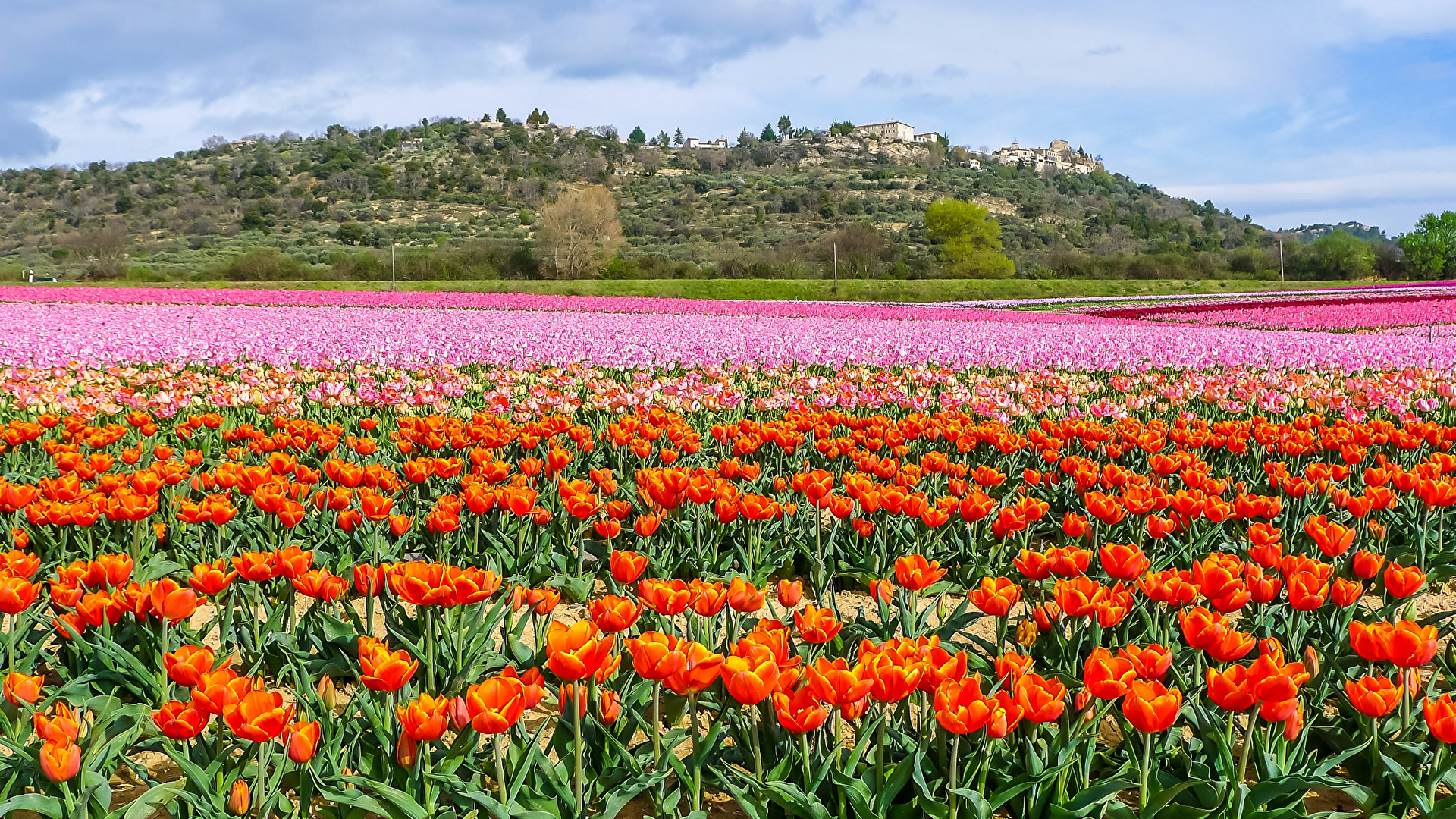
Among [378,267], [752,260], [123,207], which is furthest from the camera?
[123,207]

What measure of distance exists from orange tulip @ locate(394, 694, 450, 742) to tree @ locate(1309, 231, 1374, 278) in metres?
69.1

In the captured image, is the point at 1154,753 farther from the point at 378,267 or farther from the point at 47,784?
the point at 378,267

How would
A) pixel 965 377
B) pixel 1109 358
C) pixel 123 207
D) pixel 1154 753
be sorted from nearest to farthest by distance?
pixel 1154 753, pixel 965 377, pixel 1109 358, pixel 123 207

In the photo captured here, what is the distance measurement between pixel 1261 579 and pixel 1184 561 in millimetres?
1537

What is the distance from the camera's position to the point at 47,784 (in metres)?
2.08

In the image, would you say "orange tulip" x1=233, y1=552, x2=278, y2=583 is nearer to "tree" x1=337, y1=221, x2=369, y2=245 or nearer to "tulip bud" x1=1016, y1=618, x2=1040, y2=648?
"tulip bud" x1=1016, y1=618, x2=1040, y2=648

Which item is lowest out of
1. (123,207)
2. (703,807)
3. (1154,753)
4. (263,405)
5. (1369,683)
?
(703,807)

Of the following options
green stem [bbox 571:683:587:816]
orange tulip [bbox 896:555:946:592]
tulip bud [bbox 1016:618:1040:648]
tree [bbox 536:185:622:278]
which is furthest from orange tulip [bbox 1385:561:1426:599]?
tree [bbox 536:185:622:278]

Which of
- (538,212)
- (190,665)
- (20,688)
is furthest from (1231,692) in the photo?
(538,212)

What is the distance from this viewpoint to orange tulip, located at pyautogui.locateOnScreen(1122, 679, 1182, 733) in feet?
5.76

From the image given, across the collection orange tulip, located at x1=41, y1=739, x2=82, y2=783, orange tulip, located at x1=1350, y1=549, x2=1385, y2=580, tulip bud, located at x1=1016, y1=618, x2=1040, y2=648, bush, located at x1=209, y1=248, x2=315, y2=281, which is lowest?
tulip bud, located at x1=1016, y1=618, x2=1040, y2=648

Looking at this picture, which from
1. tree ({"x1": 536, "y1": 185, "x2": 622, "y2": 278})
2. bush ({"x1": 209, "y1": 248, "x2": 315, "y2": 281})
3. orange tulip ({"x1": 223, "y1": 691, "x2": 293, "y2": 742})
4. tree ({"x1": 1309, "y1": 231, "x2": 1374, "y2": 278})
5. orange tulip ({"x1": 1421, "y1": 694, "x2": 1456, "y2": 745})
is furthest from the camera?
tree ({"x1": 1309, "y1": 231, "x2": 1374, "y2": 278})

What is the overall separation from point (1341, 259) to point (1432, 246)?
1273 centimetres

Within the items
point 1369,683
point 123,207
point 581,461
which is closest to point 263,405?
point 581,461
